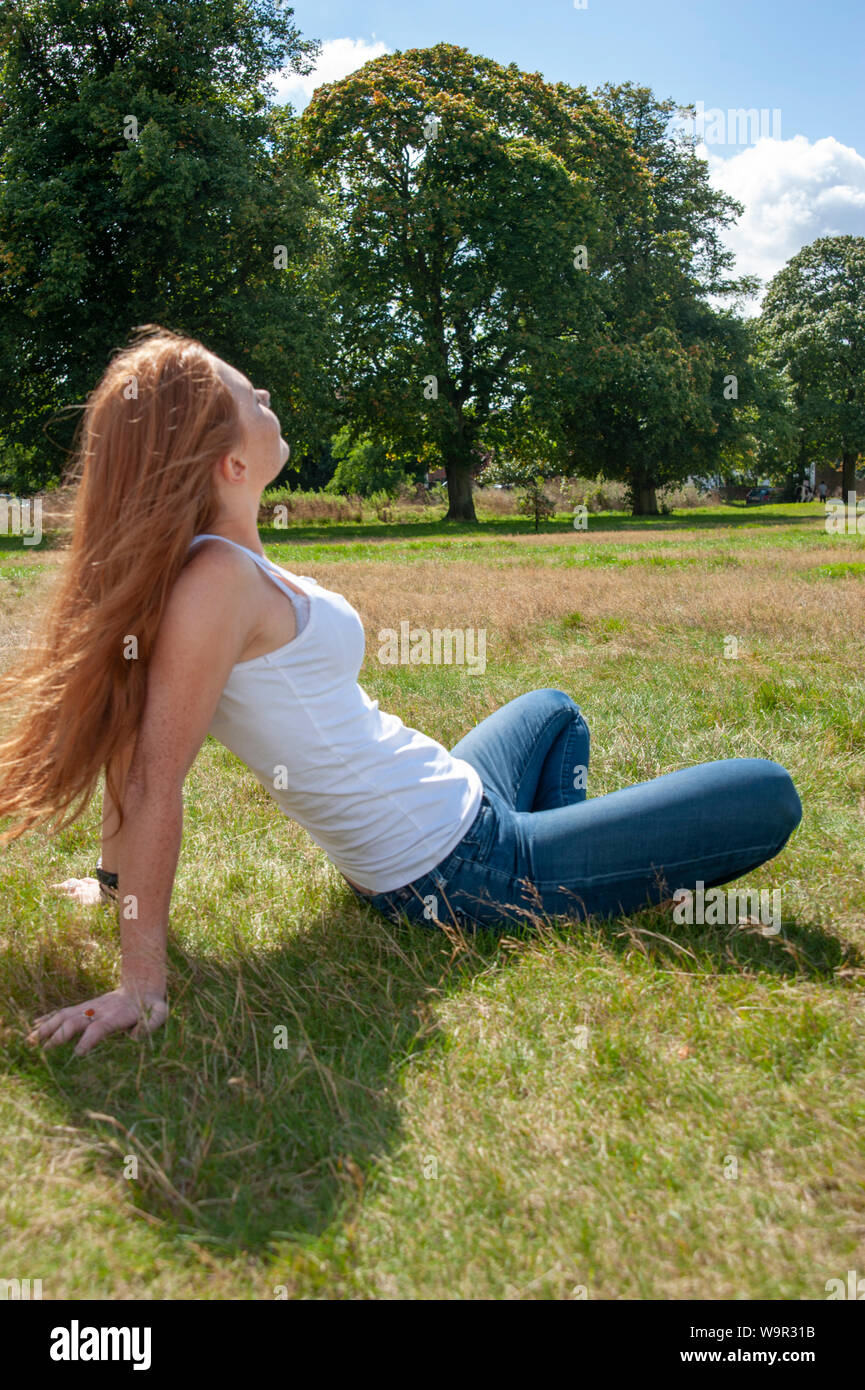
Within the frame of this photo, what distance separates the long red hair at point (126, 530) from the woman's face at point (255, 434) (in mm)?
32

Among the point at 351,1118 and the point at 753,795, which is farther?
the point at 753,795

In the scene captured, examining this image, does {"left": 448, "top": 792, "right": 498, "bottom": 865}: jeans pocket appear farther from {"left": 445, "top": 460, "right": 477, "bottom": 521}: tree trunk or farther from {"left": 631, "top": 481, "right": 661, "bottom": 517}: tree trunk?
{"left": 631, "top": 481, "right": 661, "bottom": 517}: tree trunk

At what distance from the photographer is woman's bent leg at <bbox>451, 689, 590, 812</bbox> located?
9.91 ft

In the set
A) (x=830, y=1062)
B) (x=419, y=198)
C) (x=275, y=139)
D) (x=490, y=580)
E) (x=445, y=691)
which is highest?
(x=275, y=139)

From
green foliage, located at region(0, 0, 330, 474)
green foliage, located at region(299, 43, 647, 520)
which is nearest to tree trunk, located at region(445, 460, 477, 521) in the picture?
green foliage, located at region(299, 43, 647, 520)

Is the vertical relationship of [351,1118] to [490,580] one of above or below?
below

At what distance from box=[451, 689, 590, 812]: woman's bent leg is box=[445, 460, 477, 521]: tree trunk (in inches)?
1141

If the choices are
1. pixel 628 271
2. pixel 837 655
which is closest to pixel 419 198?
pixel 628 271

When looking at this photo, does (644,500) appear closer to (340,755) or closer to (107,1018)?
(340,755)

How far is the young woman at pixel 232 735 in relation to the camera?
2.15 meters

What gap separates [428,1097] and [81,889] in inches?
61.8
